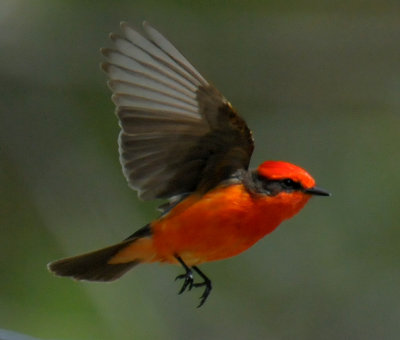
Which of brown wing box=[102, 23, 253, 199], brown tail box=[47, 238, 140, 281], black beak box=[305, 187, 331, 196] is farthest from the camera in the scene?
brown tail box=[47, 238, 140, 281]

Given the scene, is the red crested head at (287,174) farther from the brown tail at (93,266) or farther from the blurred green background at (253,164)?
the blurred green background at (253,164)

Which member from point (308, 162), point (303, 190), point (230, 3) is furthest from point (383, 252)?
point (303, 190)

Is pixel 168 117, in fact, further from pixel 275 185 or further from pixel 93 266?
pixel 93 266

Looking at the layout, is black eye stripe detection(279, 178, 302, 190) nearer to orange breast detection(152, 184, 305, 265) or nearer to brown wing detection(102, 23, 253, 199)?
orange breast detection(152, 184, 305, 265)

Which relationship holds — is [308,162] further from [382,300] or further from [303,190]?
[303,190]

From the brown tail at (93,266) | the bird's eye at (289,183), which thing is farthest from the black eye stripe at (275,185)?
the brown tail at (93,266)

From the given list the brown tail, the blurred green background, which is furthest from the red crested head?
the blurred green background

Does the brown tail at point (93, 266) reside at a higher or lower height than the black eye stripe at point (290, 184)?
lower
